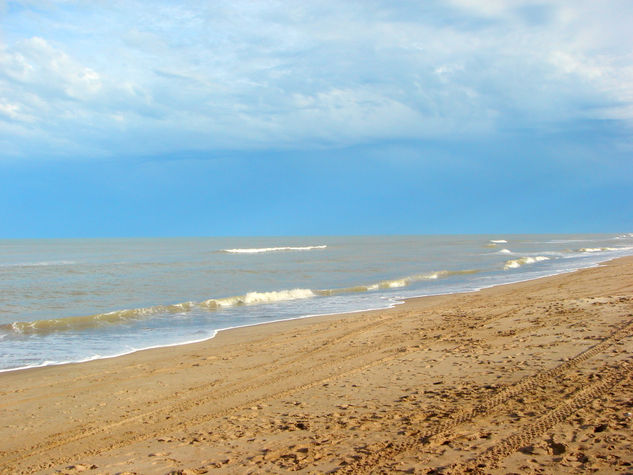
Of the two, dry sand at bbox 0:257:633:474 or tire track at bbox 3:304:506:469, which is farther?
tire track at bbox 3:304:506:469

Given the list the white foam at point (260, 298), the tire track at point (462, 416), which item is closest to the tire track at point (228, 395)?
the tire track at point (462, 416)

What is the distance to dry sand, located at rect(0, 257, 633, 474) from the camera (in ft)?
15.4

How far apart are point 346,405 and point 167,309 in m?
12.5

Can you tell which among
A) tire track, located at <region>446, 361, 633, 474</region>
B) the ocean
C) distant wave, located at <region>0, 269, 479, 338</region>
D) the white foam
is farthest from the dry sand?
the white foam

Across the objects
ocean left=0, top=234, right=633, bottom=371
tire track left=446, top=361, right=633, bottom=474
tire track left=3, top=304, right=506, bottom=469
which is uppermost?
ocean left=0, top=234, right=633, bottom=371

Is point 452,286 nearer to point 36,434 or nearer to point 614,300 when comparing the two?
point 614,300

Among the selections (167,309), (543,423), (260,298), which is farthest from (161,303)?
(543,423)

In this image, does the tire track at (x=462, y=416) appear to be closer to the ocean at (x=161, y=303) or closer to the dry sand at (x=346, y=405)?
the dry sand at (x=346, y=405)

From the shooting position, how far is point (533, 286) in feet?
67.8

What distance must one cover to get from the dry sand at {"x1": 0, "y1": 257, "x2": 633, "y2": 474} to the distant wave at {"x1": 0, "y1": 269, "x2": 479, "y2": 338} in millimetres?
5501

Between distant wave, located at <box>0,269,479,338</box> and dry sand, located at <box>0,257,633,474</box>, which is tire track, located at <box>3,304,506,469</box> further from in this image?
distant wave, located at <box>0,269,479,338</box>

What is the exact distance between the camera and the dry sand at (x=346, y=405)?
4699mm

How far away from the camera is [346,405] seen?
6.28m

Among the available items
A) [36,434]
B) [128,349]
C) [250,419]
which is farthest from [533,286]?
[36,434]
